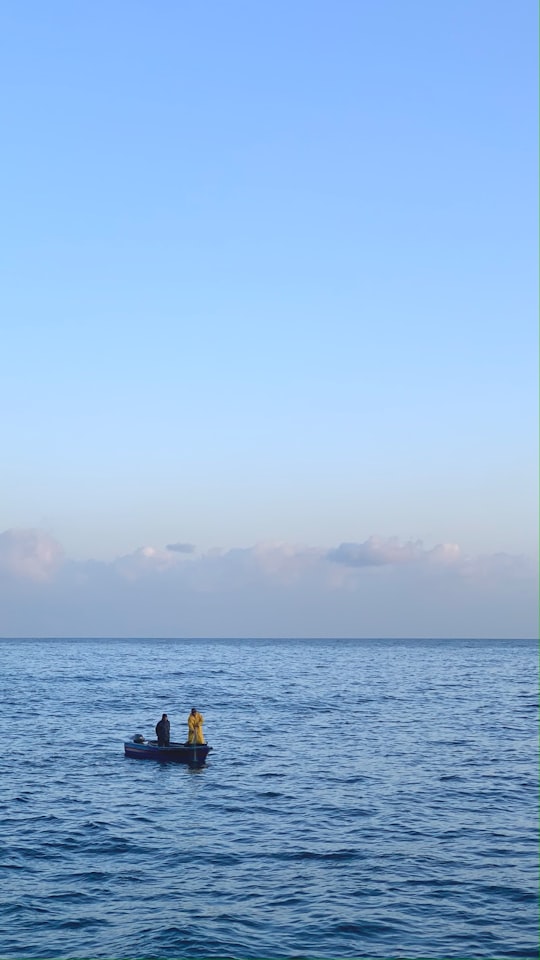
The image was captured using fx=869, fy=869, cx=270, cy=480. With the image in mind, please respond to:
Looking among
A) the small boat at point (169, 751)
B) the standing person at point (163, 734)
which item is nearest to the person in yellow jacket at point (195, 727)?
the small boat at point (169, 751)

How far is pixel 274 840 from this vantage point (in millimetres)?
29125

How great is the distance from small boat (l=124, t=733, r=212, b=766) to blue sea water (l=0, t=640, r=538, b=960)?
0.55 meters

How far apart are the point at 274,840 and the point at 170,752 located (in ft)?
49.8

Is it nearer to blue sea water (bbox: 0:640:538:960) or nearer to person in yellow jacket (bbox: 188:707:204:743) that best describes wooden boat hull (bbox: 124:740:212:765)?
person in yellow jacket (bbox: 188:707:204:743)

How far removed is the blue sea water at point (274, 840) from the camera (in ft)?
68.6

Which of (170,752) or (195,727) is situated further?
(170,752)

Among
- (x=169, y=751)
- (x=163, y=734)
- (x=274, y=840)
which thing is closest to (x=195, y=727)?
(x=169, y=751)

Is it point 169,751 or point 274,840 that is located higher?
point 169,751

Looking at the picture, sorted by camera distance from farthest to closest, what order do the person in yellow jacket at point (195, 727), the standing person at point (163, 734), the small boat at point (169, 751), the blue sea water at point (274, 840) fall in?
the standing person at point (163, 734) < the person in yellow jacket at point (195, 727) < the small boat at point (169, 751) < the blue sea water at point (274, 840)

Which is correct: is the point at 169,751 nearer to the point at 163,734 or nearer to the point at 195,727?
the point at 163,734

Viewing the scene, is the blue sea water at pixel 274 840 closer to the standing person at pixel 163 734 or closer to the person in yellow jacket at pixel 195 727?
the standing person at pixel 163 734

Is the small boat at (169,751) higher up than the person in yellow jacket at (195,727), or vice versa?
the person in yellow jacket at (195,727)

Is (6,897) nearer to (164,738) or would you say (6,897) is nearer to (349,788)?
(349,788)

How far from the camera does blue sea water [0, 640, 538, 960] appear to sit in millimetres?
20906
